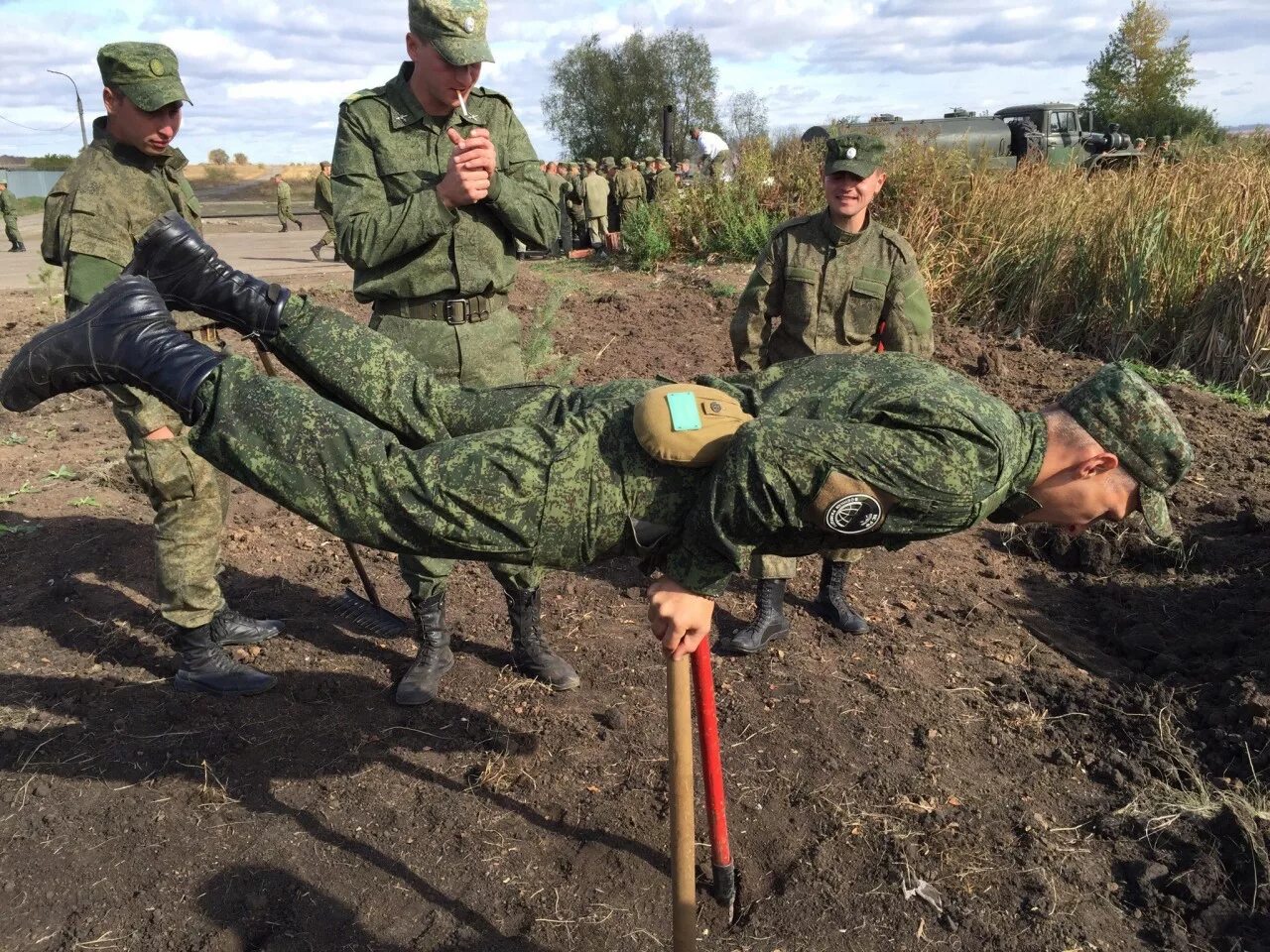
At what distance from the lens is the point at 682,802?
2199 millimetres

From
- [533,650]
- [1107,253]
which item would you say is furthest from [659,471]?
[1107,253]

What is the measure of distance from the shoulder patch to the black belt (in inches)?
68.0

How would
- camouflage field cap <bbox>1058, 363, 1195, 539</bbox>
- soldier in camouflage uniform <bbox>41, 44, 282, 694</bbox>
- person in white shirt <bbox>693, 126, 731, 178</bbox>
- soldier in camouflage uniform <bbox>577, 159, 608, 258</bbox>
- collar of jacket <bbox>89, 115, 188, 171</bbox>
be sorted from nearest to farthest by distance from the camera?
camouflage field cap <bbox>1058, 363, 1195, 539</bbox> < soldier in camouflage uniform <bbox>41, 44, 282, 694</bbox> < collar of jacket <bbox>89, 115, 188, 171</bbox> < person in white shirt <bbox>693, 126, 731, 178</bbox> < soldier in camouflage uniform <bbox>577, 159, 608, 258</bbox>

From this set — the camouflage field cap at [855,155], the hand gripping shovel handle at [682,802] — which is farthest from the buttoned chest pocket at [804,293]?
the hand gripping shovel handle at [682,802]

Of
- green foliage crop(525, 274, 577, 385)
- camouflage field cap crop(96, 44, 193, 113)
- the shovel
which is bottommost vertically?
the shovel

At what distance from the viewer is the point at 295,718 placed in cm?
337

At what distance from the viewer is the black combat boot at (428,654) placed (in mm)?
3473

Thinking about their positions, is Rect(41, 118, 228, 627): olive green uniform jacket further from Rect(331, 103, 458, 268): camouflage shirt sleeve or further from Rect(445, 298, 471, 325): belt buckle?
Rect(445, 298, 471, 325): belt buckle

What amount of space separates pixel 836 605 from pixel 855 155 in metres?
1.81

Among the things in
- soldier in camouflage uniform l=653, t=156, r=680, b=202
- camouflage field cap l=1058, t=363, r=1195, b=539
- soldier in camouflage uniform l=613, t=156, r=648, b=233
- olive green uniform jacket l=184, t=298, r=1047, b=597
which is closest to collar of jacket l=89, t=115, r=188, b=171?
olive green uniform jacket l=184, t=298, r=1047, b=597

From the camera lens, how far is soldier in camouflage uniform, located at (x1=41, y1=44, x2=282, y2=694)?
126 inches

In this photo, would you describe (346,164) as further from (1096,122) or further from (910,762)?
(1096,122)

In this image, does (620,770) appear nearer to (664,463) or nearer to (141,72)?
(664,463)

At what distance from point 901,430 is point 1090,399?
1.75 feet
